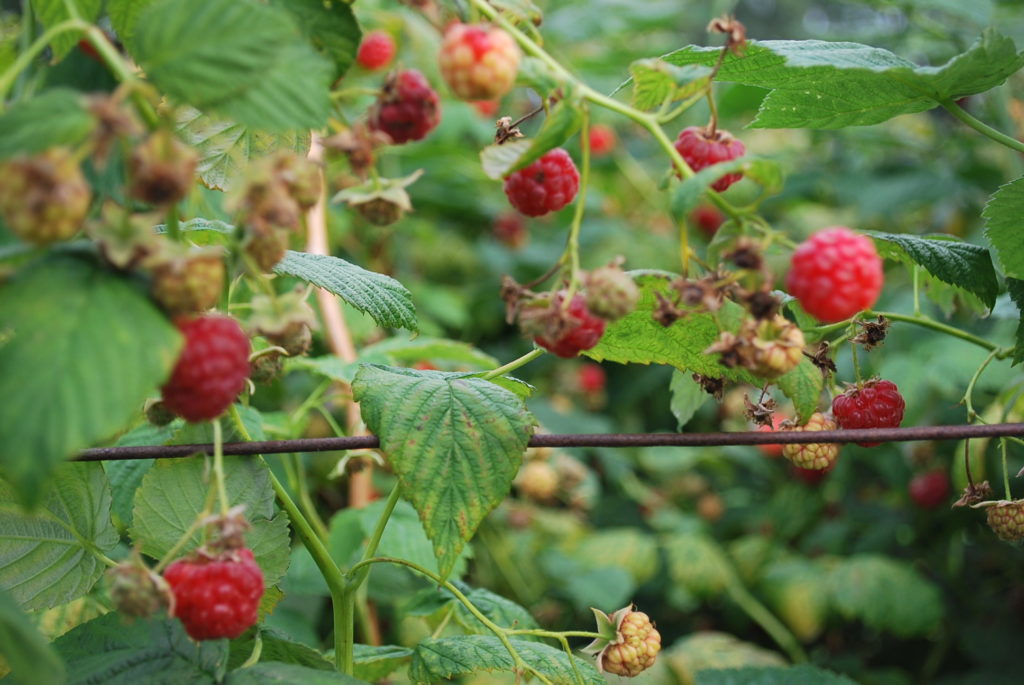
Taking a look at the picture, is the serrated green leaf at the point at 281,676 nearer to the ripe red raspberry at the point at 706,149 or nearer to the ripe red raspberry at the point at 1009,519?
the ripe red raspberry at the point at 706,149

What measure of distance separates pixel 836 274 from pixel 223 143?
48 cm

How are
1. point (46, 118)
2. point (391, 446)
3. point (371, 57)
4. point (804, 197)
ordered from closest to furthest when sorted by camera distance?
point (46, 118), point (391, 446), point (371, 57), point (804, 197)

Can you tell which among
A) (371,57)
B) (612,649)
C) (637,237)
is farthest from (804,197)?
(612,649)

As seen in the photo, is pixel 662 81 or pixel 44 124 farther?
pixel 662 81

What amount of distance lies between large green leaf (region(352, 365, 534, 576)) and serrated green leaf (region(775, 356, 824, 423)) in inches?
8.2

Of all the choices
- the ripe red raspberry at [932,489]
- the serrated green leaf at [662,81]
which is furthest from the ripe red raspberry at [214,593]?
the ripe red raspberry at [932,489]

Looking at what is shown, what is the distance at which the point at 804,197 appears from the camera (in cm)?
281

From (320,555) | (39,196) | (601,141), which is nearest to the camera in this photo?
(39,196)

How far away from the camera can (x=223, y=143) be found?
29.6 inches

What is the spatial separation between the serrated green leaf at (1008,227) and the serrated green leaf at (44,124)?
714mm

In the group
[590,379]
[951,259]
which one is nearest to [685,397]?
[951,259]

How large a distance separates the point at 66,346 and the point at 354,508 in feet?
2.92

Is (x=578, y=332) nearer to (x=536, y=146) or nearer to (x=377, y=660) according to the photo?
(x=536, y=146)

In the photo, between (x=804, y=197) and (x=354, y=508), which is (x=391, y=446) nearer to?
(x=354, y=508)
